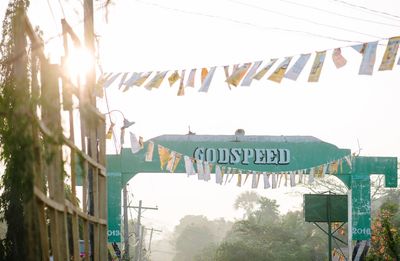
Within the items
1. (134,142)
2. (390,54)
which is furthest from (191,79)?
(134,142)

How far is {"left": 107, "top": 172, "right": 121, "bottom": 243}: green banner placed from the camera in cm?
2683

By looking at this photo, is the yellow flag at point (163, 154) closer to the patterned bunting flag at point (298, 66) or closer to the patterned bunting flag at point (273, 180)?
the patterned bunting flag at point (273, 180)

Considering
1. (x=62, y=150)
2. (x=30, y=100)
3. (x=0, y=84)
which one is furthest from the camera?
(x=0, y=84)

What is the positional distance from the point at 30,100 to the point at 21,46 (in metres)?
0.85

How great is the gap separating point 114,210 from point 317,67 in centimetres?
1103

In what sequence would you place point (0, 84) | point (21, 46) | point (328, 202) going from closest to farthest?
1. point (21, 46)
2. point (0, 84)
3. point (328, 202)

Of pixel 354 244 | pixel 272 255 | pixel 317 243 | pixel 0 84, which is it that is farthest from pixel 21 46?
pixel 317 243

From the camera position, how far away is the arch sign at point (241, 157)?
1064 inches

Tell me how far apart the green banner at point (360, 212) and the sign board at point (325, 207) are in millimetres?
1374

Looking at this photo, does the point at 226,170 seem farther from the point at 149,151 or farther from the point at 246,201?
the point at 246,201

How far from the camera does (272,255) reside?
58188 millimetres

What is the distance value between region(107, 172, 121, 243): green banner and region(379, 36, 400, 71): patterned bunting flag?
38.8ft

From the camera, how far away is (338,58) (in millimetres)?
17219

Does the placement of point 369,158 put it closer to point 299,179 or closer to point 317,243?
point 299,179
